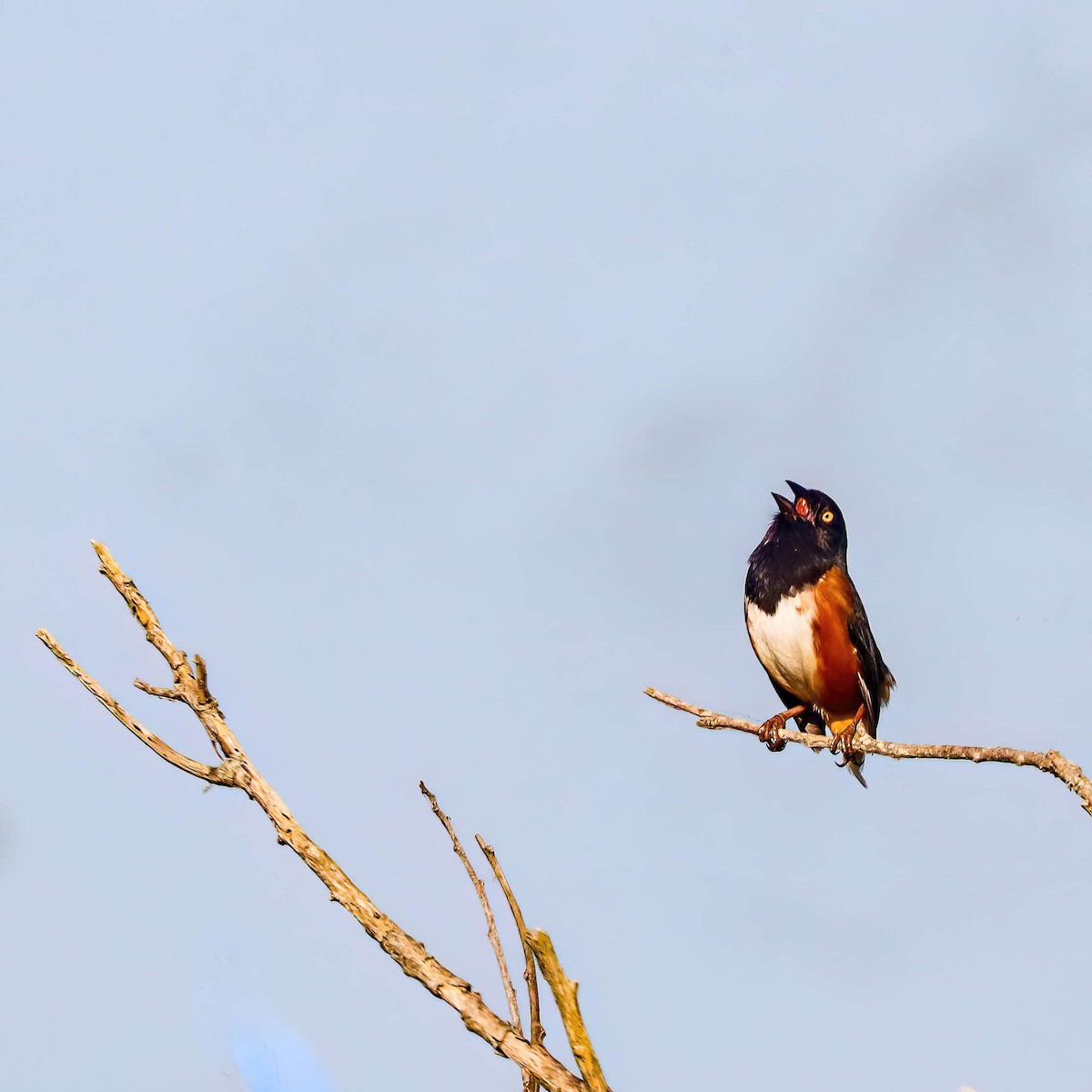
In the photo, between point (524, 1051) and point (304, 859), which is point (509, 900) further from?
point (304, 859)

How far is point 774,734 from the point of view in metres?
9.27

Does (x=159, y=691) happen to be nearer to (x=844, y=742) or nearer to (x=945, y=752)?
(x=945, y=752)

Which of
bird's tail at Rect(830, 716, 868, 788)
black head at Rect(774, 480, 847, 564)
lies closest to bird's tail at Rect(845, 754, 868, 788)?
bird's tail at Rect(830, 716, 868, 788)

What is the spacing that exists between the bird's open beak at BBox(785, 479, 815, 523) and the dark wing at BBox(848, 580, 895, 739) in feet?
2.20

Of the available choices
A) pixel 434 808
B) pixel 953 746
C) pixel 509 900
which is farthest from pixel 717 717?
pixel 509 900

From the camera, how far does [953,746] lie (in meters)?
5.86

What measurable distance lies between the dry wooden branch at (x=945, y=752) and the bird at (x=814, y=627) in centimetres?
210

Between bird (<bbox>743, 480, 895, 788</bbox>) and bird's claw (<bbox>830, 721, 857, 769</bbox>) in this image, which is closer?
bird's claw (<bbox>830, 721, 857, 769</bbox>)

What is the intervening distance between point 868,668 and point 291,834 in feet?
25.6

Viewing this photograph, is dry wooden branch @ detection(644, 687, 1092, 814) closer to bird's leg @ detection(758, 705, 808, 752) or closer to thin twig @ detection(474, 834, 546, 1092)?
bird's leg @ detection(758, 705, 808, 752)

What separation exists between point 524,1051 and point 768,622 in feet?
25.4

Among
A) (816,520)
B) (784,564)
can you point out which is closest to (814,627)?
(784,564)

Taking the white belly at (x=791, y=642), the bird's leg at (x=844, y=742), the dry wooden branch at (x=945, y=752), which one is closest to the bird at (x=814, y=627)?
the white belly at (x=791, y=642)

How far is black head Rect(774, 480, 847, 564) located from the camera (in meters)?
11.4
